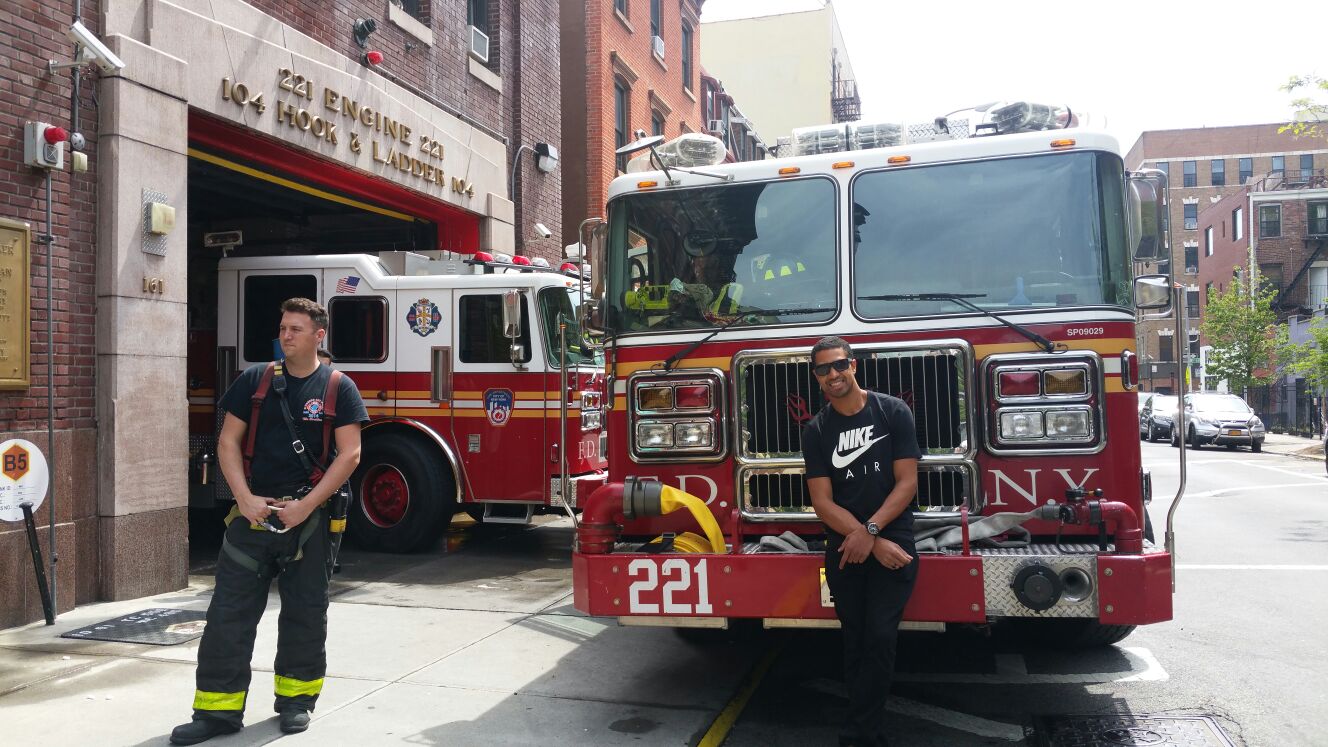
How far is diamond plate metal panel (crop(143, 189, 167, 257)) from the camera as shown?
7.75 m

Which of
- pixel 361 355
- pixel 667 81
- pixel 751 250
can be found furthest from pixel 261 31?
pixel 667 81

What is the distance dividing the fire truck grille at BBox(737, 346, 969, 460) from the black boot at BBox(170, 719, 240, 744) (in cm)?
266

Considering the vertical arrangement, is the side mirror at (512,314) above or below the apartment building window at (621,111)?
below

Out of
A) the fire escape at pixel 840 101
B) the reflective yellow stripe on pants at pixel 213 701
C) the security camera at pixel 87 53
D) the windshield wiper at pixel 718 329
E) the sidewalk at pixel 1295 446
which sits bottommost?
the sidewalk at pixel 1295 446

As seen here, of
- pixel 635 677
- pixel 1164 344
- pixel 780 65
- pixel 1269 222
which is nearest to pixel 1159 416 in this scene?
pixel 780 65

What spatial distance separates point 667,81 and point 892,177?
1953 cm

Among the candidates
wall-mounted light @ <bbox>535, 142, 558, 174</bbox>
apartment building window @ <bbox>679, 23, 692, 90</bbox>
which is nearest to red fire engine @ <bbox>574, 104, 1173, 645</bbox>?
wall-mounted light @ <bbox>535, 142, 558, 174</bbox>

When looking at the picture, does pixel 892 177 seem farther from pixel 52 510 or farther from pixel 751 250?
pixel 52 510

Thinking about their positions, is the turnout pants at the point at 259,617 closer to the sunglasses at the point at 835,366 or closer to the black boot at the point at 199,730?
the black boot at the point at 199,730

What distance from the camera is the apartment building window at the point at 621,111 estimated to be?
2027 centimetres

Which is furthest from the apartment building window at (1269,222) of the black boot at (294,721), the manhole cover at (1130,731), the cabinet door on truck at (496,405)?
the black boot at (294,721)

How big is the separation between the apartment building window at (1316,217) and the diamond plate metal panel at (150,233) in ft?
175

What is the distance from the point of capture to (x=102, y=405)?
743cm

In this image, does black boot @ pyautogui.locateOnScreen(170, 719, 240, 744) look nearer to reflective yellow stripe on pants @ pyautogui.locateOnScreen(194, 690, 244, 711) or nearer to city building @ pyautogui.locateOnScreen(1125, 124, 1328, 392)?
reflective yellow stripe on pants @ pyautogui.locateOnScreen(194, 690, 244, 711)
